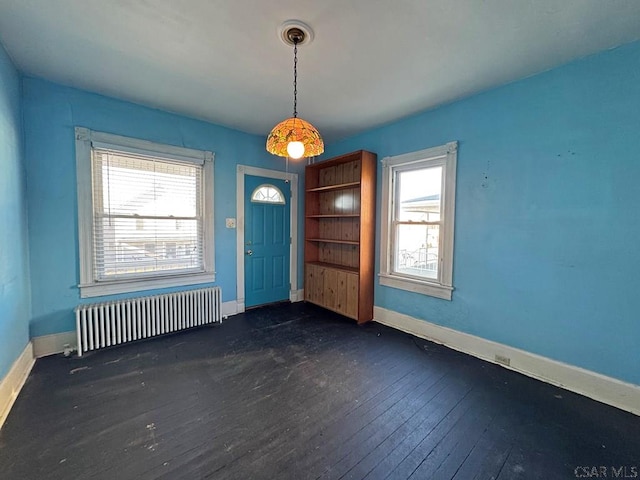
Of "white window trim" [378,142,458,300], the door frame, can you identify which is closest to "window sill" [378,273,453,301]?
"white window trim" [378,142,458,300]

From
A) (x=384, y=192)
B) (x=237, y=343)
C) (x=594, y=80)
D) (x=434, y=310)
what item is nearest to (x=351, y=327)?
(x=434, y=310)

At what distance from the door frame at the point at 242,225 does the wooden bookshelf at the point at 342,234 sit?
197mm

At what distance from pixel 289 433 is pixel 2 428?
1898 millimetres

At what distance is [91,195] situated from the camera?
9.52 ft

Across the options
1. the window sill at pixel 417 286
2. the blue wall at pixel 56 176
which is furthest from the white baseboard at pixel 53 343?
the window sill at pixel 417 286

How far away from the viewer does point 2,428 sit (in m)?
1.76

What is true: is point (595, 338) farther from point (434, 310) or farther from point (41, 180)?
point (41, 180)

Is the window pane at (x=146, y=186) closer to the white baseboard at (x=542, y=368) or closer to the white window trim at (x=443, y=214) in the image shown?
the white window trim at (x=443, y=214)

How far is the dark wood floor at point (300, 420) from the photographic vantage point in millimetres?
1524

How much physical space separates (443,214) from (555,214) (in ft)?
3.30

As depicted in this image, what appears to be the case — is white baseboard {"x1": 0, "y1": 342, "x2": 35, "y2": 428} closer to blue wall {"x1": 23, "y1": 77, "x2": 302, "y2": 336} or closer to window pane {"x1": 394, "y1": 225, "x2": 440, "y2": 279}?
blue wall {"x1": 23, "y1": 77, "x2": 302, "y2": 336}

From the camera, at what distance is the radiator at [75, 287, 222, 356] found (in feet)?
9.23

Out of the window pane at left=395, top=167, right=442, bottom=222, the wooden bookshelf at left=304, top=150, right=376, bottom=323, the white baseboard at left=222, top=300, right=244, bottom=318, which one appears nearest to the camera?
the window pane at left=395, top=167, right=442, bottom=222

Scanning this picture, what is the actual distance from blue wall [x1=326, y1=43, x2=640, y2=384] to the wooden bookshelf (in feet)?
3.43
